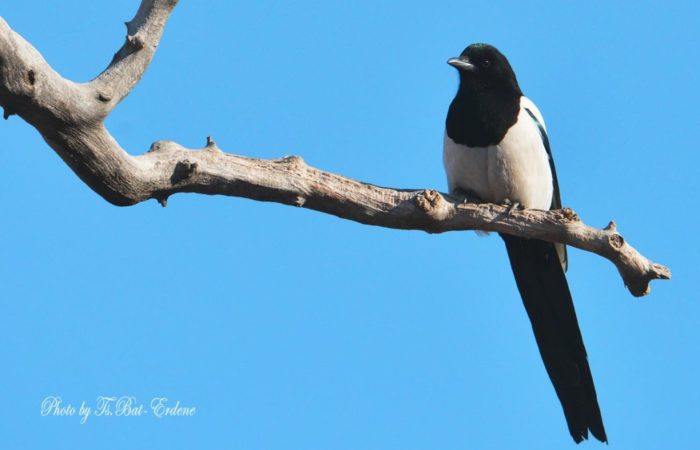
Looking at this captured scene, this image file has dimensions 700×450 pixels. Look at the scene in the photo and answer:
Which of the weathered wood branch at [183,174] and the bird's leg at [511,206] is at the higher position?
the bird's leg at [511,206]

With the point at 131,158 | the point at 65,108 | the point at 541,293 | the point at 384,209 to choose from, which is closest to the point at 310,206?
the point at 384,209

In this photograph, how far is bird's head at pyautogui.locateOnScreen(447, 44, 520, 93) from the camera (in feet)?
18.3

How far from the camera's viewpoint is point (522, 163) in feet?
17.1

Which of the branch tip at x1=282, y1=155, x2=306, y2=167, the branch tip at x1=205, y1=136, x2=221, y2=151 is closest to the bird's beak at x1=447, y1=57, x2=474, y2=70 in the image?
the branch tip at x1=282, y1=155, x2=306, y2=167

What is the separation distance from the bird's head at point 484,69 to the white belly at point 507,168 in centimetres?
27

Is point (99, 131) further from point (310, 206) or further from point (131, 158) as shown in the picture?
point (310, 206)

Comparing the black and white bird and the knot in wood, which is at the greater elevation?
the black and white bird

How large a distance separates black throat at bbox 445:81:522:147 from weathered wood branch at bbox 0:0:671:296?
0.62m

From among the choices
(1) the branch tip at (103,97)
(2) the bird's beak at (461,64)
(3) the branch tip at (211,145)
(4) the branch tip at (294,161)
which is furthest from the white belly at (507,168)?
(1) the branch tip at (103,97)

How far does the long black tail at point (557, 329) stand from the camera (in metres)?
5.46

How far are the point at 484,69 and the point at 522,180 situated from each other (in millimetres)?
779

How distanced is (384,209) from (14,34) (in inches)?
66.0

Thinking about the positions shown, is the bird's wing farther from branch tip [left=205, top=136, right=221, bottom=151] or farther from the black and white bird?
branch tip [left=205, top=136, right=221, bottom=151]

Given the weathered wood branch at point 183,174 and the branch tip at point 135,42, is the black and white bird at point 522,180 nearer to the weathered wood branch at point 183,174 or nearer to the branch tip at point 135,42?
the weathered wood branch at point 183,174
